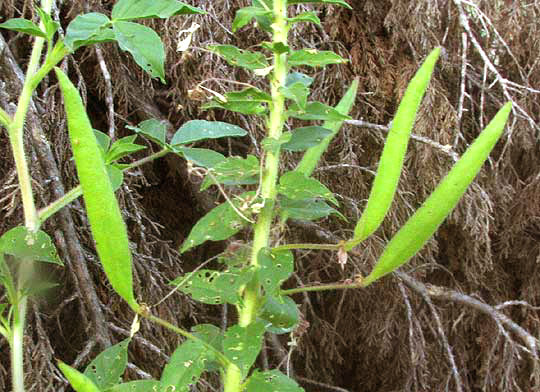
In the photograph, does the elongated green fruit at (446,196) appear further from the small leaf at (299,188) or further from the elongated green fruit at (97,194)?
the elongated green fruit at (97,194)

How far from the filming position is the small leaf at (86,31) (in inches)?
21.4

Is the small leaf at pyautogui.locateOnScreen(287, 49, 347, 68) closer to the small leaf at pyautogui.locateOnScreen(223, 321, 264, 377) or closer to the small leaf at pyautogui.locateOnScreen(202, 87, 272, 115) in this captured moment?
the small leaf at pyautogui.locateOnScreen(202, 87, 272, 115)

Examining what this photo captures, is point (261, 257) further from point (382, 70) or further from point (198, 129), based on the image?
point (382, 70)

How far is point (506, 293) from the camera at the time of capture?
1855 mm

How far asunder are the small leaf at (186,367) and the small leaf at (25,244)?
0.56 ft

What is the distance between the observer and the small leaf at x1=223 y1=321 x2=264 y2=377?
48 cm

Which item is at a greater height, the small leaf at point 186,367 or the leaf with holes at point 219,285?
the leaf with holes at point 219,285

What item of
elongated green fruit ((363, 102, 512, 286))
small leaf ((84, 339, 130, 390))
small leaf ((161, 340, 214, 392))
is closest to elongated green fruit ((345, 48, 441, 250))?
elongated green fruit ((363, 102, 512, 286))

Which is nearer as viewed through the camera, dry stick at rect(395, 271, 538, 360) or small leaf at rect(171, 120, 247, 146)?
small leaf at rect(171, 120, 247, 146)

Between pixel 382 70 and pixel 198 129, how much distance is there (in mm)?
917

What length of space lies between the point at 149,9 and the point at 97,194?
24 cm

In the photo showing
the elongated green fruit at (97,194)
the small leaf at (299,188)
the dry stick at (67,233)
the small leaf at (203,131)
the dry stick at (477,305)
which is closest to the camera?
the elongated green fruit at (97,194)

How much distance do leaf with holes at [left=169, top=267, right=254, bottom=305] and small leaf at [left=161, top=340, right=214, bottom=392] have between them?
4 centimetres

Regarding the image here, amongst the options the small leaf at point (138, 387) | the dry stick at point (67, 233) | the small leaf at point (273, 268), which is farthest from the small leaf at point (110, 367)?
the dry stick at point (67, 233)
